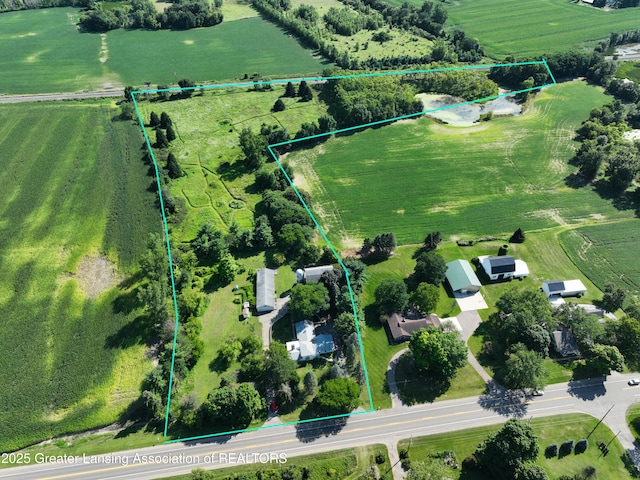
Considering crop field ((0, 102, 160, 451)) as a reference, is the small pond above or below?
above

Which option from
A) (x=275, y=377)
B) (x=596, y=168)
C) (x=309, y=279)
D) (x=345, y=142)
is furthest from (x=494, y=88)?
(x=275, y=377)

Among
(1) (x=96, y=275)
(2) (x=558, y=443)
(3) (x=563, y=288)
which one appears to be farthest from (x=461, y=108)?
(1) (x=96, y=275)

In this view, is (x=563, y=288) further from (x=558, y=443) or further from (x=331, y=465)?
(x=331, y=465)

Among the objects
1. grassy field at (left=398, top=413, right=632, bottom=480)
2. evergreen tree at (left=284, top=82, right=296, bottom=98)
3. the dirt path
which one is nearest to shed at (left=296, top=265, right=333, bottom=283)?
grassy field at (left=398, top=413, right=632, bottom=480)

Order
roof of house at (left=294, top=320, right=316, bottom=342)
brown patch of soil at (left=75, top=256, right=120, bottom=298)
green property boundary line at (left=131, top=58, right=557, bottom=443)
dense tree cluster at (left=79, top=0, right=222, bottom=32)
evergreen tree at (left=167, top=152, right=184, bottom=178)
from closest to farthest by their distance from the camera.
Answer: green property boundary line at (left=131, top=58, right=557, bottom=443)
roof of house at (left=294, top=320, right=316, bottom=342)
brown patch of soil at (left=75, top=256, right=120, bottom=298)
evergreen tree at (left=167, top=152, right=184, bottom=178)
dense tree cluster at (left=79, top=0, right=222, bottom=32)

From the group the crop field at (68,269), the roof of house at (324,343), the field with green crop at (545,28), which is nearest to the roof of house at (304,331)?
the roof of house at (324,343)

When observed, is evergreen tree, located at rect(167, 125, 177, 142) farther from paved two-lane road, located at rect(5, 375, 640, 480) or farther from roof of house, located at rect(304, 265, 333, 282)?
paved two-lane road, located at rect(5, 375, 640, 480)

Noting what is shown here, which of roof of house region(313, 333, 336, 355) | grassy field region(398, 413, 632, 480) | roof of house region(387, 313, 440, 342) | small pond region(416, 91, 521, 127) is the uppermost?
small pond region(416, 91, 521, 127)
